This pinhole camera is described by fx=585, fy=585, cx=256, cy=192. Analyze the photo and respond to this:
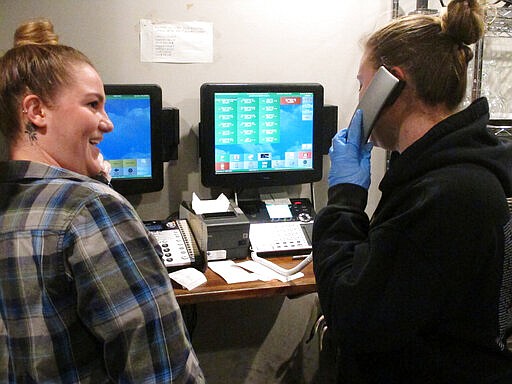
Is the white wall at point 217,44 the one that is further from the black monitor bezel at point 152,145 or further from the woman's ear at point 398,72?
the woman's ear at point 398,72

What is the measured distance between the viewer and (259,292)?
1734 millimetres

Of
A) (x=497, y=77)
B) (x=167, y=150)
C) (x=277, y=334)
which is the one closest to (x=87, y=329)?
(x=167, y=150)

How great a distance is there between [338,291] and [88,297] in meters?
0.50

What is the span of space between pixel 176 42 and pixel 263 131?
462mm

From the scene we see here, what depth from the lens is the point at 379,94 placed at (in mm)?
1281

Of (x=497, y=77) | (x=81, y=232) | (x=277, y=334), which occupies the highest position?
(x=497, y=77)

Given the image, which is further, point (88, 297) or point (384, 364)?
point (384, 364)

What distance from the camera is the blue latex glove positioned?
146 centimetres

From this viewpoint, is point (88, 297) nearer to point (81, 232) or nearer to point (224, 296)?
point (81, 232)

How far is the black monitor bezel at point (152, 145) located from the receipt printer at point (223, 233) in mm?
215

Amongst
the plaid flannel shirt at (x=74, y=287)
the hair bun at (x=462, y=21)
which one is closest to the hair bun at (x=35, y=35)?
the plaid flannel shirt at (x=74, y=287)

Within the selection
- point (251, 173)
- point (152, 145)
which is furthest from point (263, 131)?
point (152, 145)

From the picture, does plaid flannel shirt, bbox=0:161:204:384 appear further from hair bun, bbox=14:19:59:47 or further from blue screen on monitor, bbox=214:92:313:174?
blue screen on monitor, bbox=214:92:313:174

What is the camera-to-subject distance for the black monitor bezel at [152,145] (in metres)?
2.00
